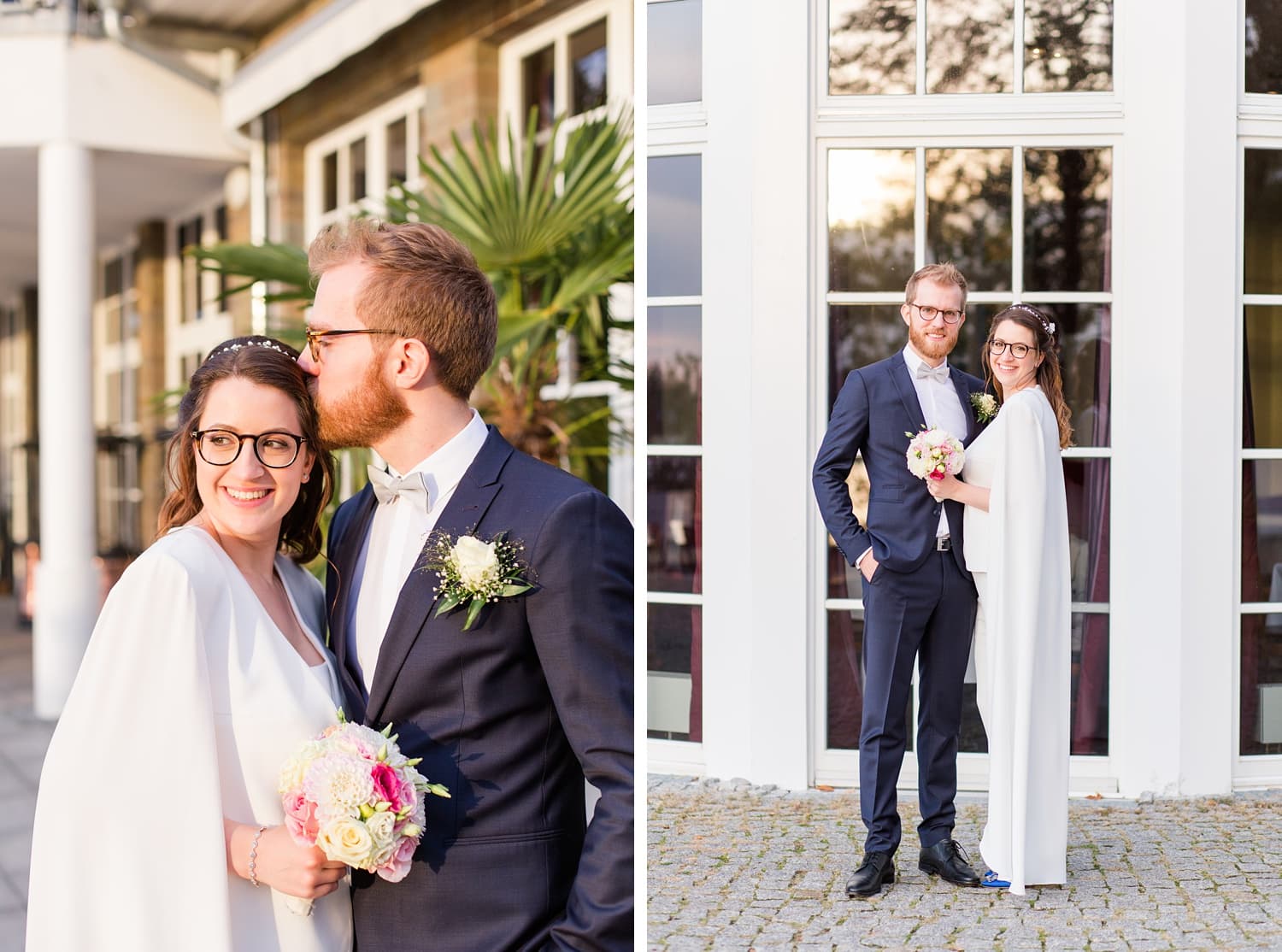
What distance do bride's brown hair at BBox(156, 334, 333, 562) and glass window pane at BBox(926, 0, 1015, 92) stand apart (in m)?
1.00

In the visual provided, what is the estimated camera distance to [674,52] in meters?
1.64

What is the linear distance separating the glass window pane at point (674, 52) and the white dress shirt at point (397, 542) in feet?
1.89

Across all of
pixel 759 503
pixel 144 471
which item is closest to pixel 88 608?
pixel 144 471

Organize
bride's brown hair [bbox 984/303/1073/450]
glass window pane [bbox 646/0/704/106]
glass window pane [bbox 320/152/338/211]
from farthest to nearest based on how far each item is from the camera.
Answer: glass window pane [bbox 320/152/338/211] → glass window pane [bbox 646/0/704/106] → bride's brown hair [bbox 984/303/1073/450]

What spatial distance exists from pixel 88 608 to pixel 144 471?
317cm

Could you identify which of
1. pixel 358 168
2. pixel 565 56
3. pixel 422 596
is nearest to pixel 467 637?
pixel 422 596

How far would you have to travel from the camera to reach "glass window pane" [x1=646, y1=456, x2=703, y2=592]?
1.60 m

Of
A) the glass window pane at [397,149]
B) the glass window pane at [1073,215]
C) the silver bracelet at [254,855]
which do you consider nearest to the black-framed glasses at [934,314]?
the glass window pane at [1073,215]

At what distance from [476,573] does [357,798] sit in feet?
1.05

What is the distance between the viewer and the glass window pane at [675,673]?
160 cm

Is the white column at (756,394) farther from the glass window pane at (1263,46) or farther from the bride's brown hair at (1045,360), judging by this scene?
the glass window pane at (1263,46)

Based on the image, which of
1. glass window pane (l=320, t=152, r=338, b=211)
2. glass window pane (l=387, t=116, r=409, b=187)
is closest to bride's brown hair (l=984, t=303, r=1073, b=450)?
glass window pane (l=387, t=116, r=409, b=187)

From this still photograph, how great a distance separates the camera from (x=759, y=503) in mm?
1578

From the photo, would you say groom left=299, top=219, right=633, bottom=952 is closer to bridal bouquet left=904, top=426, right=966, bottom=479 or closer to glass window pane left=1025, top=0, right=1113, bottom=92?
bridal bouquet left=904, top=426, right=966, bottom=479
